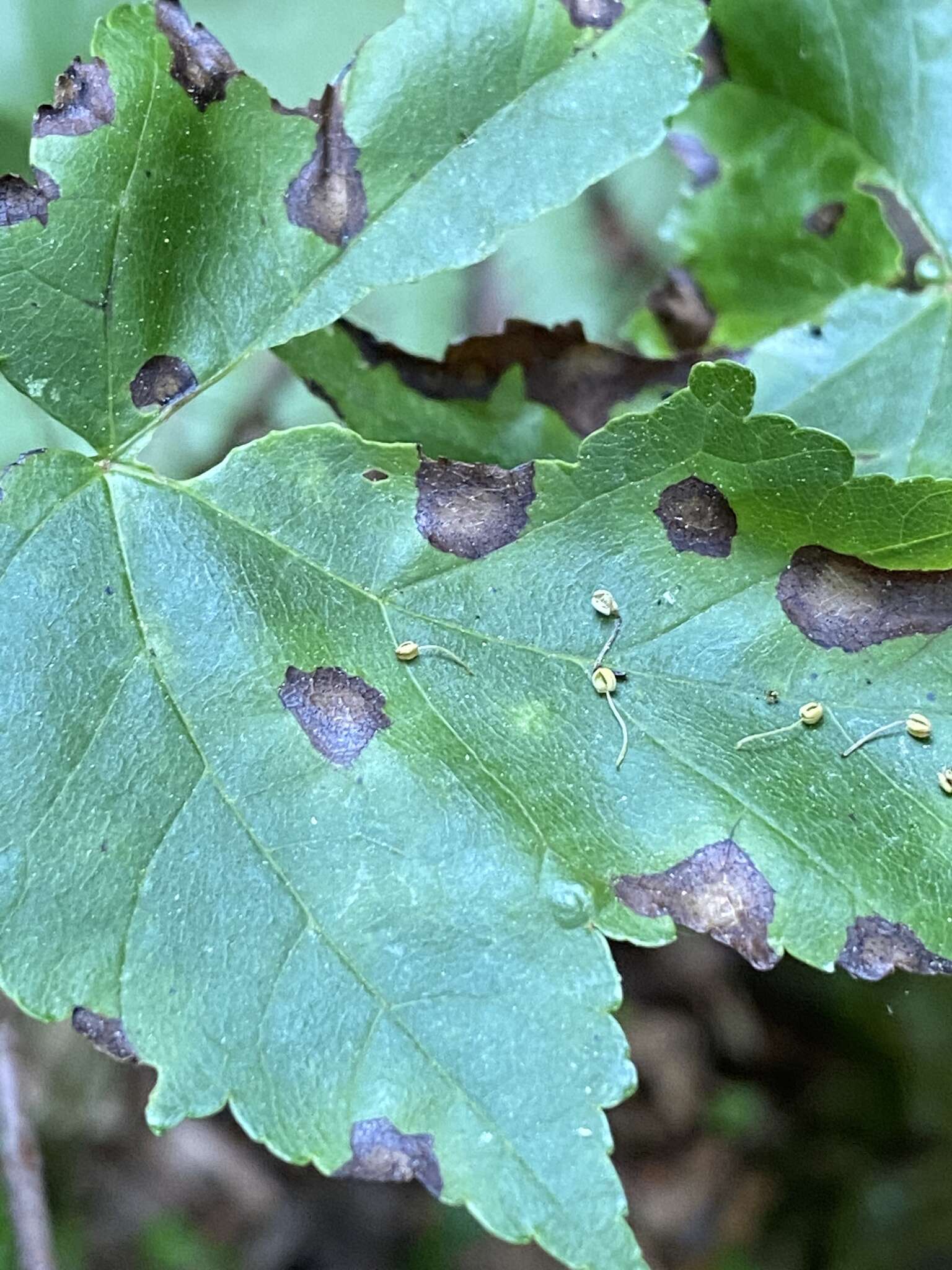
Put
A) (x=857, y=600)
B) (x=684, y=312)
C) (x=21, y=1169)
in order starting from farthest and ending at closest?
(x=21, y=1169) → (x=684, y=312) → (x=857, y=600)

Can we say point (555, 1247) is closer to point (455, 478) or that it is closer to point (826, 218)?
point (455, 478)

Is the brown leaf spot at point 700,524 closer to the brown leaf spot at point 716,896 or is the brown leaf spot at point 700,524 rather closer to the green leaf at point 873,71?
the brown leaf spot at point 716,896

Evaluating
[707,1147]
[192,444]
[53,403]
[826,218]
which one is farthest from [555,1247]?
[707,1147]

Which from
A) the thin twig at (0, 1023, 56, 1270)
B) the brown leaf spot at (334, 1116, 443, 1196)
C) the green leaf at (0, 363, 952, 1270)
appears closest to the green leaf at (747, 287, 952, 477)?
the green leaf at (0, 363, 952, 1270)

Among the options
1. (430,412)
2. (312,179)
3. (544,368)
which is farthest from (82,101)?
(544,368)

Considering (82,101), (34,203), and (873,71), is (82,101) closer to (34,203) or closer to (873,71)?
(34,203)

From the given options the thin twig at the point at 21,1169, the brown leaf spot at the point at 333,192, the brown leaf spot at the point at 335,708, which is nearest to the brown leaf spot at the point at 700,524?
the brown leaf spot at the point at 335,708

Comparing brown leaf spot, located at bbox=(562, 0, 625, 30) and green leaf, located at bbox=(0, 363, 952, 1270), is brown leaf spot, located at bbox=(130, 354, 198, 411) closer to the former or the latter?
green leaf, located at bbox=(0, 363, 952, 1270)
